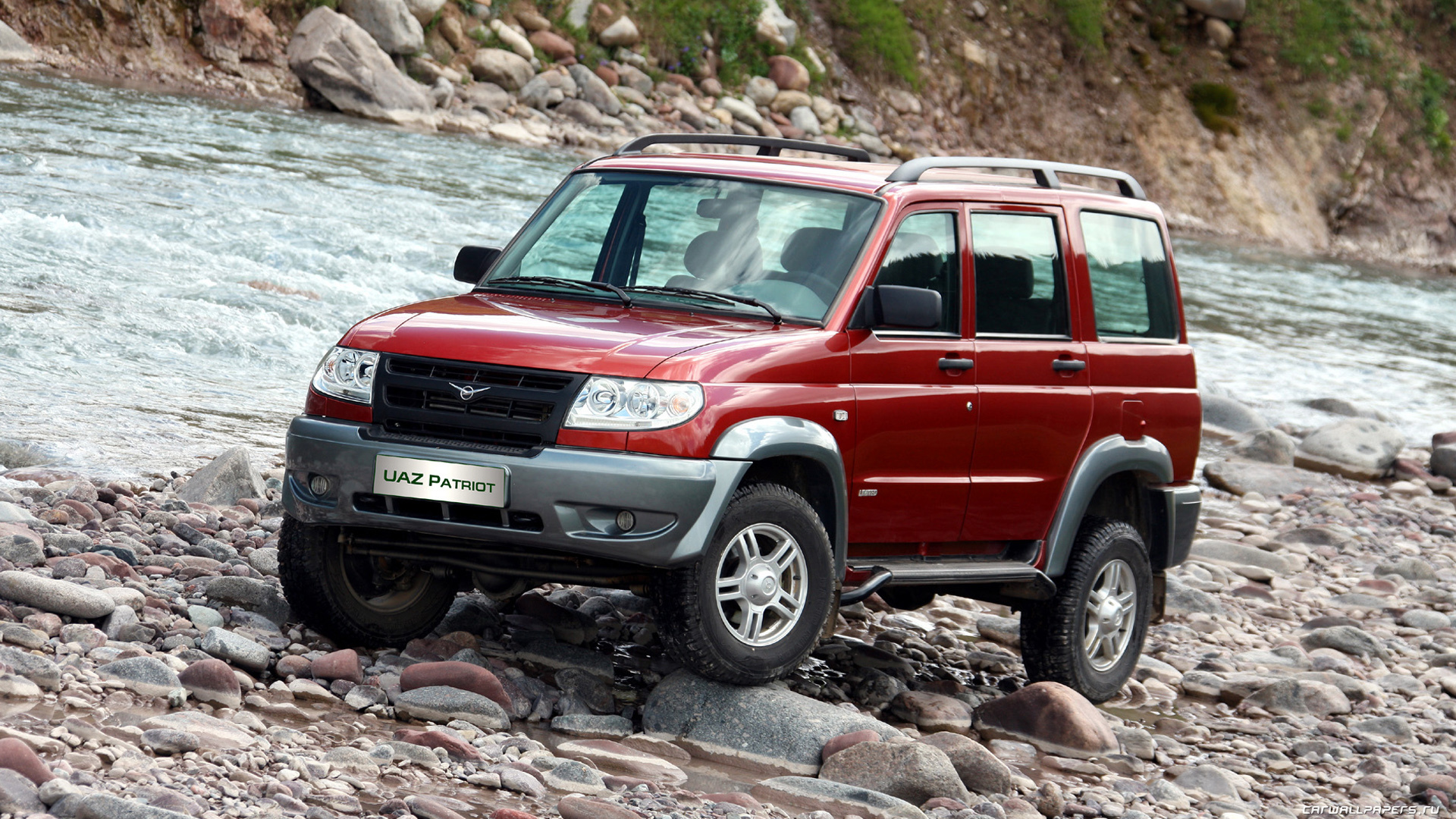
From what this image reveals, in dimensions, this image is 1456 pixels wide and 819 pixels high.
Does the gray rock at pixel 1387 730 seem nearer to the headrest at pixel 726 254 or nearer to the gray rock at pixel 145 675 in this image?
the headrest at pixel 726 254

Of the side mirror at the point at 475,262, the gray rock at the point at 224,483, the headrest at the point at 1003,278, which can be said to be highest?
the headrest at the point at 1003,278

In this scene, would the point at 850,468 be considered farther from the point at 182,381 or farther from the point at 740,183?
the point at 182,381

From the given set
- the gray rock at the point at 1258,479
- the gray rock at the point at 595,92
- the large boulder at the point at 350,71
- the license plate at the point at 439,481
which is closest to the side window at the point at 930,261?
the license plate at the point at 439,481

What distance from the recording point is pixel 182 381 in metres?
11.0

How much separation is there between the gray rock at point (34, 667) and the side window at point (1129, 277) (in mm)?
4090

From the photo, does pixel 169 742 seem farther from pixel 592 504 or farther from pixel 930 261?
pixel 930 261

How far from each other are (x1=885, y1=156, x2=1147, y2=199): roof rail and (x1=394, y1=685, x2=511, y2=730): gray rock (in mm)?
2394

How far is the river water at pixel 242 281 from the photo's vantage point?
10352mm

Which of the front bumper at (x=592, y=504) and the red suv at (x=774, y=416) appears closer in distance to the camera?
the front bumper at (x=592, y=504)

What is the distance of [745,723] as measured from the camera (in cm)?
534

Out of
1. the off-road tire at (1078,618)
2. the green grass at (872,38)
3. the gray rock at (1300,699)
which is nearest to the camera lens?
the off-road tire at (1078,618)

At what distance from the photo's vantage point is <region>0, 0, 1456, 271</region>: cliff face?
154 ft

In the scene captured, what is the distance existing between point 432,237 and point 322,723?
49.7 feet

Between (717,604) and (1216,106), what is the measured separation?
173 ft
